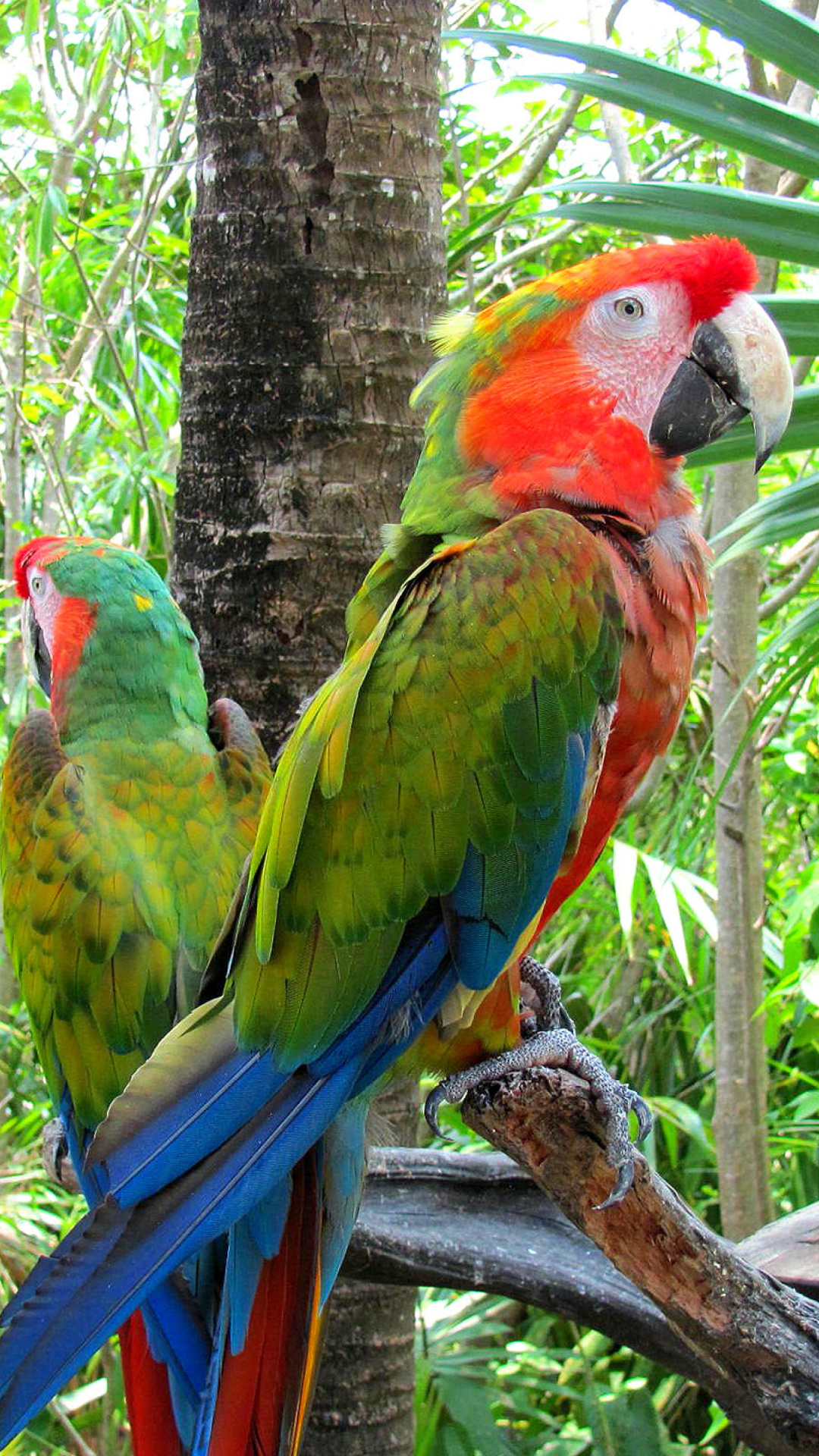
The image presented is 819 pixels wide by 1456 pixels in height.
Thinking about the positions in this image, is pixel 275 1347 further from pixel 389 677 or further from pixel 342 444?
pixel 342 444

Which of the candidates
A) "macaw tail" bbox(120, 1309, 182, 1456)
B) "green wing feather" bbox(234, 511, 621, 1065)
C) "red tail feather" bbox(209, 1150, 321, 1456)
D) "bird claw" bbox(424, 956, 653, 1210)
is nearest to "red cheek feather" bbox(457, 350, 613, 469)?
"green wing feather" bbox(234, 511, 621, 1065)

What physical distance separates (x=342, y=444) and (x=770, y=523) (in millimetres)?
496

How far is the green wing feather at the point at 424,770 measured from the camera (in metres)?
1.03

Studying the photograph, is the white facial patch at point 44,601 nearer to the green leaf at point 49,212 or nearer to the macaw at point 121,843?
the macaw at point 121,843

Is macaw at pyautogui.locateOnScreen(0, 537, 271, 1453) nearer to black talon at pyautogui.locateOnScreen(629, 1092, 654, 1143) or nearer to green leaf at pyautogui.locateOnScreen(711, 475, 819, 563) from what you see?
black talon at pyautogui.locateOnScreen(629, 1092, 654, 1143)

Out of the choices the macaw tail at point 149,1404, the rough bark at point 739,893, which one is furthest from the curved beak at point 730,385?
the macaw tail at point 149,1404

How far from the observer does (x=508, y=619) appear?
1.03 m

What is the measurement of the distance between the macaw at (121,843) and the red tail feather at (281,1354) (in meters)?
0.07

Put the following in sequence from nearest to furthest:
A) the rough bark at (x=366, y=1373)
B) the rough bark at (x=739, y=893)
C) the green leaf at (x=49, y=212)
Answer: the rough bark at (x=366, y=1373)
the rough bark at (x=739, y=893)
the green leaf at (x=49, y=212)

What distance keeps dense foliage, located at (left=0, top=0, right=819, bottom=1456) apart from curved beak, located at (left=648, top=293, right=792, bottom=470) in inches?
7.5

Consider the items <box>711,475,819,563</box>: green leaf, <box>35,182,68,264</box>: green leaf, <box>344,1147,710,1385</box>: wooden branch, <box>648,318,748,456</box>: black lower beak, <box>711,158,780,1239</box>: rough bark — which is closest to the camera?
<box>648,318,748,456</box>: black lower beak

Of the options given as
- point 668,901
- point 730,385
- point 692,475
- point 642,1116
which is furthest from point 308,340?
point 692,475

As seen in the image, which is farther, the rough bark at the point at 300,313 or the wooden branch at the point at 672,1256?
the rough bark at the point at 300,313

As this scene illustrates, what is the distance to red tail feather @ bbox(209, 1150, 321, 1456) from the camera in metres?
1.05
